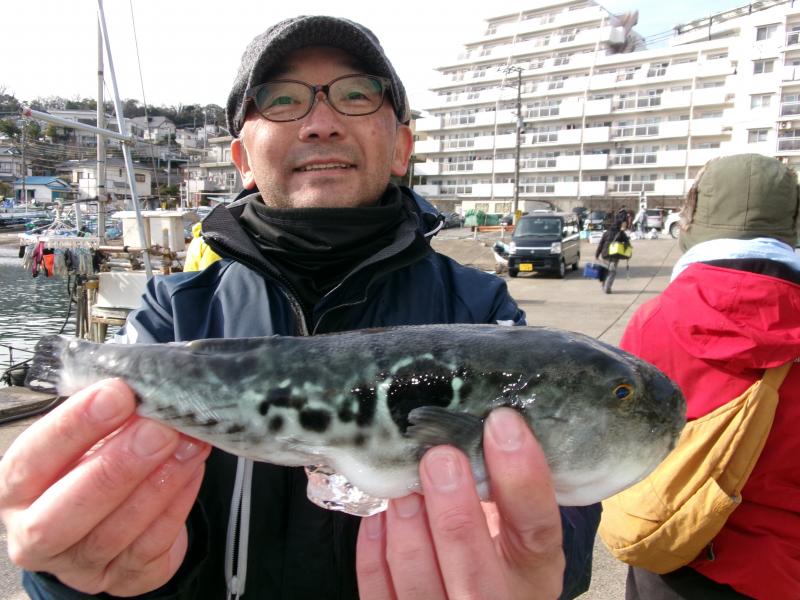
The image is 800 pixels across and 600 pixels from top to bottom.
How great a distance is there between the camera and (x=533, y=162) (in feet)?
223

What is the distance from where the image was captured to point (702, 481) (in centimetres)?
217

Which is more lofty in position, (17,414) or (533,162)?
(533,162)

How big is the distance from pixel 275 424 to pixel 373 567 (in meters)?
0.50

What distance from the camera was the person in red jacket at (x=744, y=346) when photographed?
7.18ft

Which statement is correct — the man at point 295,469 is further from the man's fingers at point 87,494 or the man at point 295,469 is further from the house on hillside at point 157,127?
the house on hillside at point 157,127

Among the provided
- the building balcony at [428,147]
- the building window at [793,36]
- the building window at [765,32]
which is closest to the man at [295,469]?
the building window at [793,36]

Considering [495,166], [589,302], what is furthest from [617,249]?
[495,166]

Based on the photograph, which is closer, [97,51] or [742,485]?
[742,485]

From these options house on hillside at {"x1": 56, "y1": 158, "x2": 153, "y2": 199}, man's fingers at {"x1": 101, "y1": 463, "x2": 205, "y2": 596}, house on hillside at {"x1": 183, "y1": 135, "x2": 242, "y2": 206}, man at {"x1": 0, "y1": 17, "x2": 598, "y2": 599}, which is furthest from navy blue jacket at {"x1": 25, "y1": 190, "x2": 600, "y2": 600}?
house on hillside at {"x1": 183, "y1": 135, "x2": 242, "y2": 206}

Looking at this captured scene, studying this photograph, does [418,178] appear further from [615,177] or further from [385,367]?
[385,367]

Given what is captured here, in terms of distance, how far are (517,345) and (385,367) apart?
1.20 ft

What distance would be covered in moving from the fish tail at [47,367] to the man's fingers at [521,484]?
130cm

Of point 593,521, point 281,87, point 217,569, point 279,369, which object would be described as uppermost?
point 281,87

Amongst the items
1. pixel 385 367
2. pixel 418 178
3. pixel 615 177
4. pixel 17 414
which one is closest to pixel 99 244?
pixel 17 414
